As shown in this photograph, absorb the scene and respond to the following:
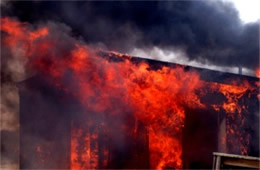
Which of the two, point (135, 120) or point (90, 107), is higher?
point (90, 107)

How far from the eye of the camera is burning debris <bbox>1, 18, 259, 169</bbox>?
9.84 meters

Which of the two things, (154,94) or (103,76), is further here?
(154,94)

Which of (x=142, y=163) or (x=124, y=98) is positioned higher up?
(x=124, y=98)

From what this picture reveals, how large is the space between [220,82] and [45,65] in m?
7.08

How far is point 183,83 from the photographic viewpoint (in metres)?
11.8

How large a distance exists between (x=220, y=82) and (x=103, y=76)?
5.23 m

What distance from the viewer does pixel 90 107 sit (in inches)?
397

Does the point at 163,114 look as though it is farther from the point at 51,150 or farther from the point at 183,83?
the point at 51,150

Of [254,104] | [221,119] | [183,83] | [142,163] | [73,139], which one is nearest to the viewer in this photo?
[73,139]

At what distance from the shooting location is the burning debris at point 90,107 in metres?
9.84

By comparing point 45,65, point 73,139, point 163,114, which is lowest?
point 73,139

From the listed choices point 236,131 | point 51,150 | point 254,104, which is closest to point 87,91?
point 51,150

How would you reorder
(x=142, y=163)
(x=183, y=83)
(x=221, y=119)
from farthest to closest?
(x=221, y=119) < (x=183, y=83) < (x=142, y=163)

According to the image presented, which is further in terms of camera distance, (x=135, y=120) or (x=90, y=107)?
(x=135, y=120)
